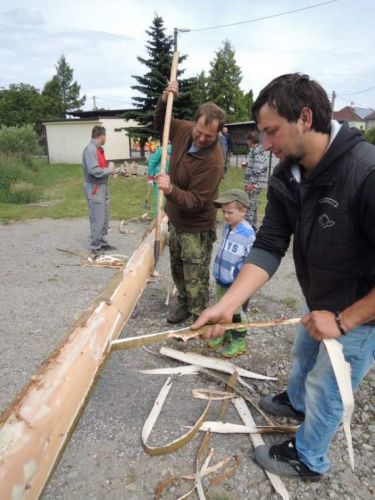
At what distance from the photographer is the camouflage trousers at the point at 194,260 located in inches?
143

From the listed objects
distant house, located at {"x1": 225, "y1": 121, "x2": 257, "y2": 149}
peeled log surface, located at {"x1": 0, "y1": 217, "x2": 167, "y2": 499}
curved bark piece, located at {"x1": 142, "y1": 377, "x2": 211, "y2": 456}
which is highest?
distant house, located at {"x1": 225, "y1": 121, "x2": 257, "y2": 149}

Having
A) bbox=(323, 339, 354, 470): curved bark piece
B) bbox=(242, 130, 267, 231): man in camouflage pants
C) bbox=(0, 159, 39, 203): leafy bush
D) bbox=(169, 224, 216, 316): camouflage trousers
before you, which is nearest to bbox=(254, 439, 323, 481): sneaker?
bbox=(323, 339, 354, 470): curved bark piece

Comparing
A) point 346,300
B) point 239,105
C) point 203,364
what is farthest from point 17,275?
point 239,105

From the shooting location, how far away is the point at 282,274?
5.61 m

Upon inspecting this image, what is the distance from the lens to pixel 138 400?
2.84 meters

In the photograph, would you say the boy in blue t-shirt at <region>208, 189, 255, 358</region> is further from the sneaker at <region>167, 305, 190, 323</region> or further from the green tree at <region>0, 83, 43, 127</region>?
the green tree at <region>0, 83, 43, 127</region>

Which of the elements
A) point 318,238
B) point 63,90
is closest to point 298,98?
point 318,238

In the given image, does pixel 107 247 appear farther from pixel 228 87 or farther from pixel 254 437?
pixel 228 87

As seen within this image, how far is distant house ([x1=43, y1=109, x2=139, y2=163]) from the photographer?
24.4 m

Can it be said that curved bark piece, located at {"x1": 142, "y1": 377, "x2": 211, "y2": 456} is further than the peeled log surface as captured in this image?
Yes

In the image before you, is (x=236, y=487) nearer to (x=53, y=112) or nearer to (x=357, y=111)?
(x=53, y=112)

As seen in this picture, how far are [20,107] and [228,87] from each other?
28.3m

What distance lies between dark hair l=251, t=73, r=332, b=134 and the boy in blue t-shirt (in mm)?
1573

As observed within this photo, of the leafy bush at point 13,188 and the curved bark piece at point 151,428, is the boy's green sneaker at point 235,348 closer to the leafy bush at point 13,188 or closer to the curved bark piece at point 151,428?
the curved bark piece at point 151,428
